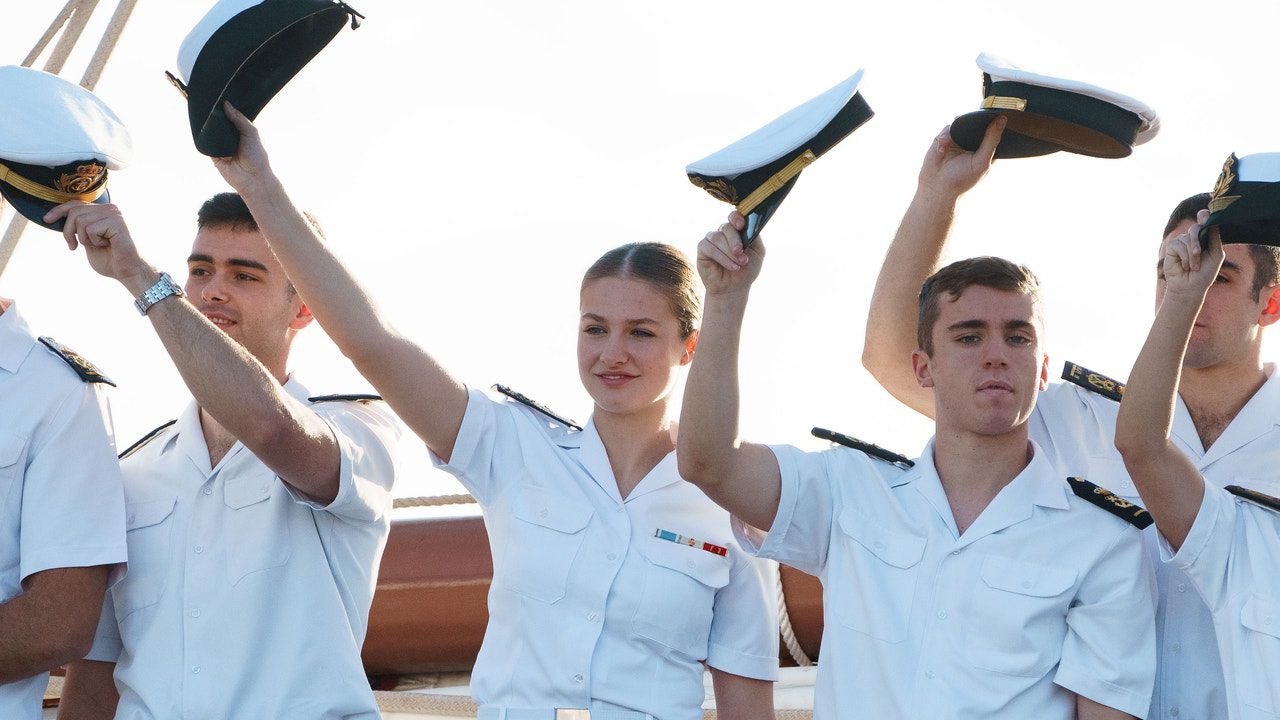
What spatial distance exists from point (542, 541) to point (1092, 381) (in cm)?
123

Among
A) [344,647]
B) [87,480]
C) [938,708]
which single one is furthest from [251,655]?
[938,708]

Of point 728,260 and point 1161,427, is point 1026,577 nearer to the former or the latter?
point 1161,427

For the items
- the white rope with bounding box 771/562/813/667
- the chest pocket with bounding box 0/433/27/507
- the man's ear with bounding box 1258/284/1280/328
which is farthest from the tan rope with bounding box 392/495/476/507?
the man's ear with bounding box 1258/284/1280/328

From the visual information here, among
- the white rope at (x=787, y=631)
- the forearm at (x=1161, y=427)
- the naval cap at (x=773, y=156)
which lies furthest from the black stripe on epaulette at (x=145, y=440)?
the forearm at (x=1161, y=427)

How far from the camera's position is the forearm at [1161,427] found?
105 inches

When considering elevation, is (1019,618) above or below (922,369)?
below

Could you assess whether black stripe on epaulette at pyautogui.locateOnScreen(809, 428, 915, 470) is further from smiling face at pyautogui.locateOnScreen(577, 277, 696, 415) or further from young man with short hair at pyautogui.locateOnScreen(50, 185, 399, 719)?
young man with short hair at pyautogui.locateOnScreen(50, 185, 399, 719)

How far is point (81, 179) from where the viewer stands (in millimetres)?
2863

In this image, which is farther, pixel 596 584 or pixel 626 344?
pixel 626 344

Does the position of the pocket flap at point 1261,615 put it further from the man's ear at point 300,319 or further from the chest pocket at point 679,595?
the man's ear at point 300,319

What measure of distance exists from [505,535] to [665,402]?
1.53 feet

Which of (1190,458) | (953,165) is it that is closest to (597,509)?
(953,165)

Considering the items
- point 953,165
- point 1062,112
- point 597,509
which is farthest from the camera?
point 953,165

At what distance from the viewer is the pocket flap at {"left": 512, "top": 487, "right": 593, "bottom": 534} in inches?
120
